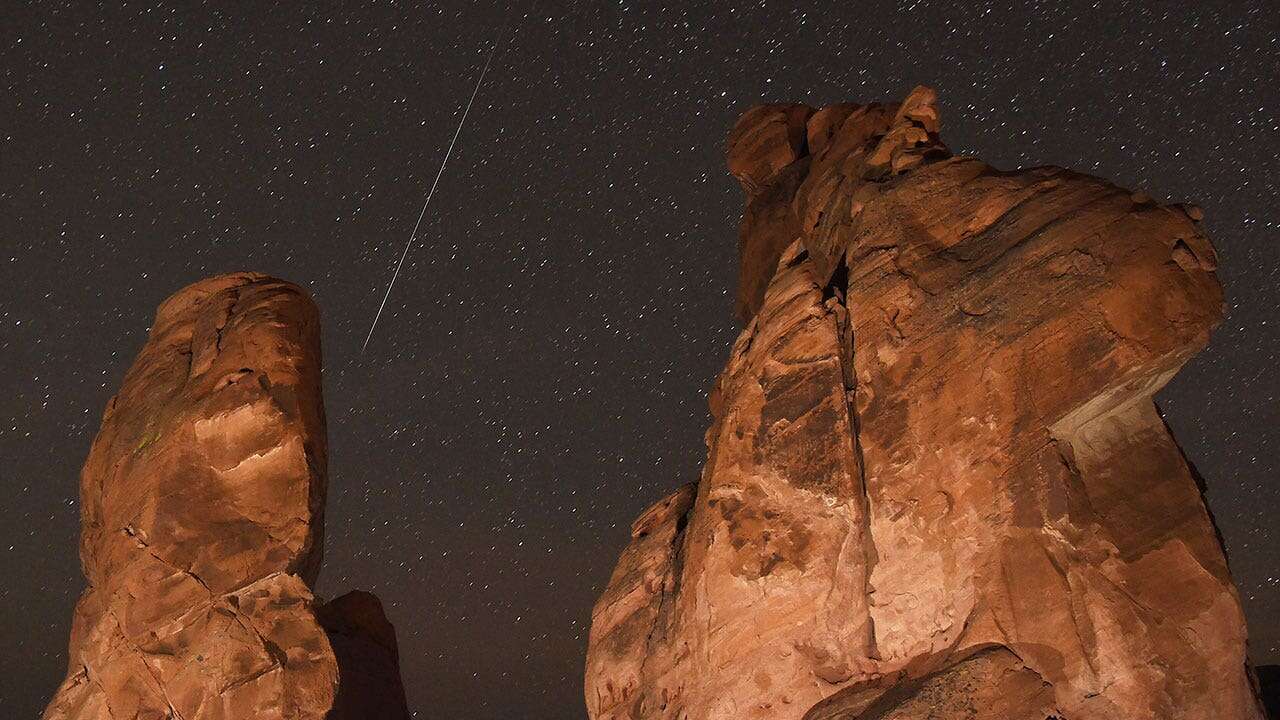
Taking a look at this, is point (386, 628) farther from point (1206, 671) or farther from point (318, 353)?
point (1206, 671)

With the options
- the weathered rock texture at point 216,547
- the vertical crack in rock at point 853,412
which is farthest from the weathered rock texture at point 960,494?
the weathered rock texture at point 216,547

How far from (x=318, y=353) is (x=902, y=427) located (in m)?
15.0

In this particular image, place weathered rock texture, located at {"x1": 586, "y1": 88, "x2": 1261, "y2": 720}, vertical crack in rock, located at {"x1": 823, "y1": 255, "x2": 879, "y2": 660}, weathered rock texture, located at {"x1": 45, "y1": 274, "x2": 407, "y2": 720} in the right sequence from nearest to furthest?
1. weathered rock texture, located at {"x1": 586, "y1": 88, "x2": 1261, "y2": 720}
2. vertical crack in rock, located at {"x1": 823, "y1": 255, "x2": 879, "y2": 660}
3. weathered rock texture, located at {"x1": 45, "y1": 274, "x2": 407, "y2": 720}

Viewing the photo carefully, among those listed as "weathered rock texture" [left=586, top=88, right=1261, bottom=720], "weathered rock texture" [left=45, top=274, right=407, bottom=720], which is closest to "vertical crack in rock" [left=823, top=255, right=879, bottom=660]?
"weathered rock texture" [left=586, top=88, right=1261, bottom=720]

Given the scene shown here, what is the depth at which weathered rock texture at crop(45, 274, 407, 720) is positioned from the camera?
71.3 ft

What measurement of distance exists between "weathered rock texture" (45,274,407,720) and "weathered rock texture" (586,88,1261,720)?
7.13m

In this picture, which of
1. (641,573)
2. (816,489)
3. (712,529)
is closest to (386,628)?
(641,573)

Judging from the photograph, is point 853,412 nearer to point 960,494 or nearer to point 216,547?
point 960,494

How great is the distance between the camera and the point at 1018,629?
14.7m

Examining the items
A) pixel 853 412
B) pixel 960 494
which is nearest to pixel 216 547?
pixel 853 412

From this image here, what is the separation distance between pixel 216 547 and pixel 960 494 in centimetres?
1514

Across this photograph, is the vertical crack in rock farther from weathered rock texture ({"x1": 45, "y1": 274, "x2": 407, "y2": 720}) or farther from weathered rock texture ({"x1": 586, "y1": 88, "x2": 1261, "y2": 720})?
weathered rock texture ({"x1": 45, "y1": 274, "x2": 407, "y2": 720})

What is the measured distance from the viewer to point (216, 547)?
2283 centimetres

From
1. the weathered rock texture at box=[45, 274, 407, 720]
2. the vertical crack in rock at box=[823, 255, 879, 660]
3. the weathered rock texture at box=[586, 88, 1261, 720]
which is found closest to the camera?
the weathered rock texture at box=[586, 88, 1261, 720]
